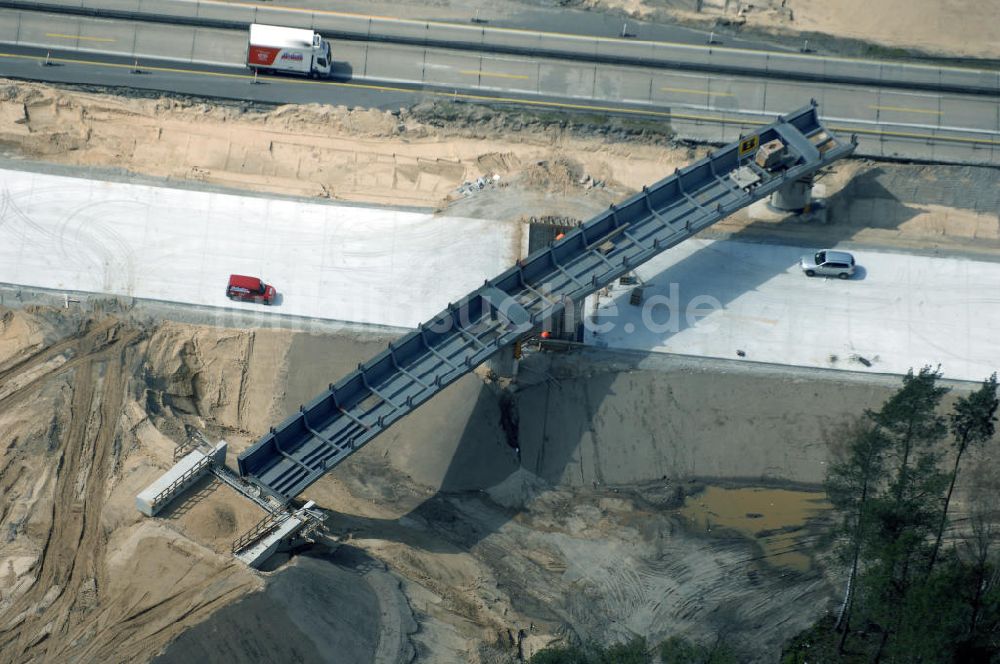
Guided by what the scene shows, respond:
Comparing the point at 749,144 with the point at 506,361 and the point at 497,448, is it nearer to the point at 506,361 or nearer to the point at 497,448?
the point at 506,361

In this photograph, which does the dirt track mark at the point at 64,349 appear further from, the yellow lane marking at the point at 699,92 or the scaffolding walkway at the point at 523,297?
the yellow lane marking at the point at 699,92

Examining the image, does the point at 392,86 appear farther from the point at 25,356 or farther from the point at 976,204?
the point at 976,204

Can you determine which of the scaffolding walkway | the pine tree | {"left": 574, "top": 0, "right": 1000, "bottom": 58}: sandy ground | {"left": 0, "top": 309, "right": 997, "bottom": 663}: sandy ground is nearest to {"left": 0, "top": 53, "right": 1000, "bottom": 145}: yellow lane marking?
{"left": 574, "top": 0, "right": 1000, "bottom": 58}: sandy ground

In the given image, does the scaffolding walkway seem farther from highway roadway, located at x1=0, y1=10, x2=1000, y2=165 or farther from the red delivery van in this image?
the red delivery van

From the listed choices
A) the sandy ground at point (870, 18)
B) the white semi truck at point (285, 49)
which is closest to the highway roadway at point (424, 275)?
the white semi truck at point (285, 49)

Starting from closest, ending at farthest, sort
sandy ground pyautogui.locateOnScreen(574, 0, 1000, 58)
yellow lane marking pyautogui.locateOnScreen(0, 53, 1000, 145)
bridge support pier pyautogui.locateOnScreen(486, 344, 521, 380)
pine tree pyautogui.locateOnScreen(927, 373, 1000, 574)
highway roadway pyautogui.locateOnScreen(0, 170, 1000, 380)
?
pine tree pyautogui.locateOnScreen(927, 373, 1000, 574) < bridge support pier pyautogui.locateOnScreen(486, 344, 521, 380) < highway roadway pyautogui.locateOnScreen(0, 170, 1000, 380) < yellow lane marking pyautogui.locateOnScreen(0, 53, 1000, 145) < sandy ground pyautogui.locateOnScreen(574, 0, 1000, 58)
